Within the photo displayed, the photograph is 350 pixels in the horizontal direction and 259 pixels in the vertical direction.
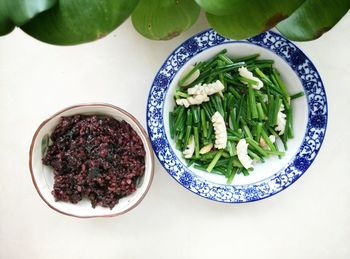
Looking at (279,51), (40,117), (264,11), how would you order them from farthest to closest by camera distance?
(40,117), (279,51), (264,11)

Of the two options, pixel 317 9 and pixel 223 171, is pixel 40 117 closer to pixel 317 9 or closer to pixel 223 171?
pixel 223 171

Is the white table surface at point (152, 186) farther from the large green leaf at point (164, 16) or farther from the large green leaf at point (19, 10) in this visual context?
the large green leaf at point (19, 10)

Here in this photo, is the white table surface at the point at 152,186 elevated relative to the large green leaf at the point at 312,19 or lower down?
lower down

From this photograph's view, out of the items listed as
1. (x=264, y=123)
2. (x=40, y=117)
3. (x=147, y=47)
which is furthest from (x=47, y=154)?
(x=264, y=123)

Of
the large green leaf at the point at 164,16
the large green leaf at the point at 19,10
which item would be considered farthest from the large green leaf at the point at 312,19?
the large green leaf at the point at 19,10

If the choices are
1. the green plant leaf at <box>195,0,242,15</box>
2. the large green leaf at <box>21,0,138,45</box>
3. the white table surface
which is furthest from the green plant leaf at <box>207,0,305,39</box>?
the white table surface

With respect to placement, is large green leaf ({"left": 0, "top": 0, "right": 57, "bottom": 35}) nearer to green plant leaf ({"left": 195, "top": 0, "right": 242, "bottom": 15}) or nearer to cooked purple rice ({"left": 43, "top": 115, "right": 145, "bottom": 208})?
green plant leaf ({"left": 195, "top": 0, "right": 242, "bottom": 15})
